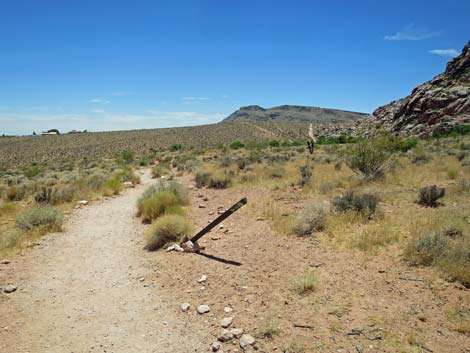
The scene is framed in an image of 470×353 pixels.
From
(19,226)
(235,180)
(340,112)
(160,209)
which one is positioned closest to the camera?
(19,226)

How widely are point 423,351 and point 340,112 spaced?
157355mm

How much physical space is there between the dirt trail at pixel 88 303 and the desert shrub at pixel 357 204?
5.11 m

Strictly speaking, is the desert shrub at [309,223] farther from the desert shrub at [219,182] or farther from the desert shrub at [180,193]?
the desert shrub at [219,182]

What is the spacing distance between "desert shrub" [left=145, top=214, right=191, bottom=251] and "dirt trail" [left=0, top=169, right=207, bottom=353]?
35 centimetres

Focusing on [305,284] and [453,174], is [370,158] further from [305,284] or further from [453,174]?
[305,284]

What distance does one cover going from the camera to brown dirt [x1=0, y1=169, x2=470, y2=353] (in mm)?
4062

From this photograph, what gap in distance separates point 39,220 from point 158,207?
11.2 ft

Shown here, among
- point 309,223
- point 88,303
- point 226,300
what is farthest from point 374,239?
point 88,303

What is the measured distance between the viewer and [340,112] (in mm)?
150250

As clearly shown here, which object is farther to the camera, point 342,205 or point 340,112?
point 340,112

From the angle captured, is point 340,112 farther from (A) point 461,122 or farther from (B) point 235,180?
(B) point 235,180

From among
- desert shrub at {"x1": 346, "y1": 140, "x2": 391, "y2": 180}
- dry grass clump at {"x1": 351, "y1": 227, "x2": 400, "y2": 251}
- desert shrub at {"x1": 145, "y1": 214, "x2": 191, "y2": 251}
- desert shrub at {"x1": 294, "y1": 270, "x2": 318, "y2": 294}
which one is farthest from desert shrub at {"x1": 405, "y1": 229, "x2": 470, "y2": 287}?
desert shrub at {"x1": 346, "y1": 140, "x2": 391, "y2": 180}

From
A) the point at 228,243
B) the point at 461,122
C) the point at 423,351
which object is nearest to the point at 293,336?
Result: the point at 423,351

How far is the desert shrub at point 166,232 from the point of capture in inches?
316
